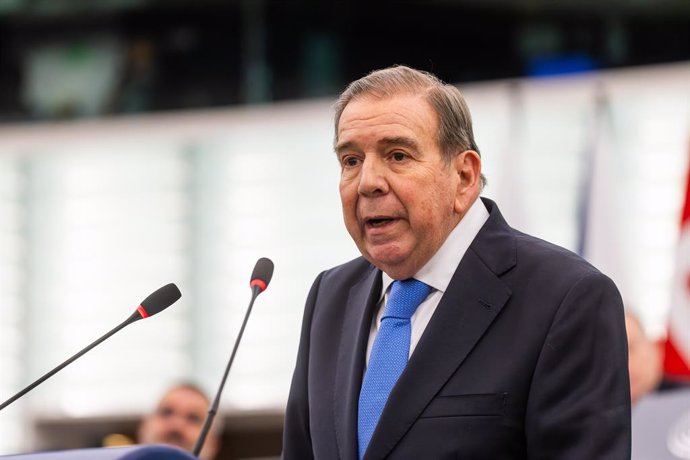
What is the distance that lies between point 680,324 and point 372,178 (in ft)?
12.2

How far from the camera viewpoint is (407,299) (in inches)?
87.8

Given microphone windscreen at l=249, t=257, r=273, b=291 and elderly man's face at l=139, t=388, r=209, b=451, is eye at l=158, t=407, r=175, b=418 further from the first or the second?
microphone windscreen at l=249, t=257, r=273, b=291

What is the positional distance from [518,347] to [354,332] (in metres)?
0.37

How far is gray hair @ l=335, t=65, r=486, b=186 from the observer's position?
2.20 m

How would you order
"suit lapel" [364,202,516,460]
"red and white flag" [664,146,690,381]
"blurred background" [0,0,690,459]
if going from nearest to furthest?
"suit lapel" [364,202,516,460] < "red and white flag" [664,146,690,381] < "blurred background" [0,0,690,459]

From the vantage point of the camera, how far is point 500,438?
200 cm

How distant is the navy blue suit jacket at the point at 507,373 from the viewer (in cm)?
198

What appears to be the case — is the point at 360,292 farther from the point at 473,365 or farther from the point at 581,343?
the point at 581,343

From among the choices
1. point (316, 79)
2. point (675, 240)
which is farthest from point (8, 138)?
point (675, 240)

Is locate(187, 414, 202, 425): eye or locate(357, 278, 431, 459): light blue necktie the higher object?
locate(357, 278, 431, 459): light blue necktie

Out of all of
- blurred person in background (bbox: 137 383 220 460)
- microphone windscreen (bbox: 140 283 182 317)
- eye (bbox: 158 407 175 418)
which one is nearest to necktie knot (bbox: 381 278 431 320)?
microphone windscreen (bbox: 140 283 182 317)

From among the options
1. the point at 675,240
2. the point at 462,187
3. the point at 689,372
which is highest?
the point at 462,187

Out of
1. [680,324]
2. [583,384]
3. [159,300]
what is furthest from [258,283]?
[680,324]

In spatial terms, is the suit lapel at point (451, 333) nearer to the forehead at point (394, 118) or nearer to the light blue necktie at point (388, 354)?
the light blue necktie at point (388, 354)
